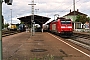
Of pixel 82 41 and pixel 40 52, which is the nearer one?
pixel 40 52

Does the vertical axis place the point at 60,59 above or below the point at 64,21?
below

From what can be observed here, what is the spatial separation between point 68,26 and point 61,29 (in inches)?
53.0

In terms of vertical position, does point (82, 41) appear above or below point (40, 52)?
below

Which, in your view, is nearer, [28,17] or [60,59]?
[60,59]

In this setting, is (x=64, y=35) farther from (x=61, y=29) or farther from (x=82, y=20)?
(x=82, y=20)

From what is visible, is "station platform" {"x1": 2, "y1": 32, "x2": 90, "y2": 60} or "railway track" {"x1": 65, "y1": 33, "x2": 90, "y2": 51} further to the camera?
"railway track" {"x1": 65, "y1": 33, "x2": 90, "y2": 51}

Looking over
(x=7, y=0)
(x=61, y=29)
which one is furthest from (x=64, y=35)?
(x=7, y=0)

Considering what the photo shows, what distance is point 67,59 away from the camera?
11.5m

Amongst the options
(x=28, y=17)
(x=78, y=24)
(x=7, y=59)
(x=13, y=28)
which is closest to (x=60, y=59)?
(x=7, y=59)

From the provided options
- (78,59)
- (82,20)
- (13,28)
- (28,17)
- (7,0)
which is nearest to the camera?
(7,0)

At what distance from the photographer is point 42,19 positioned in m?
74.9

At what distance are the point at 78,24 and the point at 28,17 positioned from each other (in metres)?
38.5

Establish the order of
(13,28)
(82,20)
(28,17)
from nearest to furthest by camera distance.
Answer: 1. (28,17)
2. (13,28)
3. (82,20)

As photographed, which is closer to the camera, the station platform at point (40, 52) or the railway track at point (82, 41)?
the station platform at point (40, 52)
